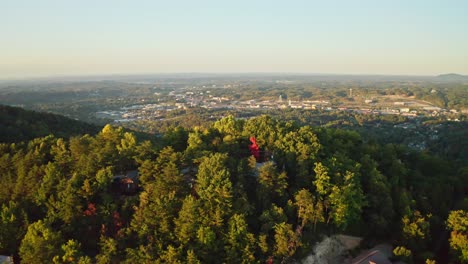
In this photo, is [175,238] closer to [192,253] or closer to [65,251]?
[192,253]

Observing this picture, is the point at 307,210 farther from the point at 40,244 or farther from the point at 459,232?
the point at 40,244

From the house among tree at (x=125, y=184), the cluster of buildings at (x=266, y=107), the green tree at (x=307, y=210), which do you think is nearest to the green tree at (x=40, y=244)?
the house among tree at (x=125, y=184)

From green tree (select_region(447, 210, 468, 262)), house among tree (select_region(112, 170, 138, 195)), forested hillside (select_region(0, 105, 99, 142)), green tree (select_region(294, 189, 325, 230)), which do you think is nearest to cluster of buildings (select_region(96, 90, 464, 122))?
forested hillside (select_region(0, 105, 99, 142))

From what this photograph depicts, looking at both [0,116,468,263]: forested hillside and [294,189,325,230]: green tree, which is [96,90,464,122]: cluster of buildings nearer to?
[0,116,468,263]: forested hillside

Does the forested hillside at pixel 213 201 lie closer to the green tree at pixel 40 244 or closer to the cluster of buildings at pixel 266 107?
the green tree at pixel 40 244

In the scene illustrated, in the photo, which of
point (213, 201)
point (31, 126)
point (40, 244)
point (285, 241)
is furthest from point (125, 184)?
point (31, 126)
